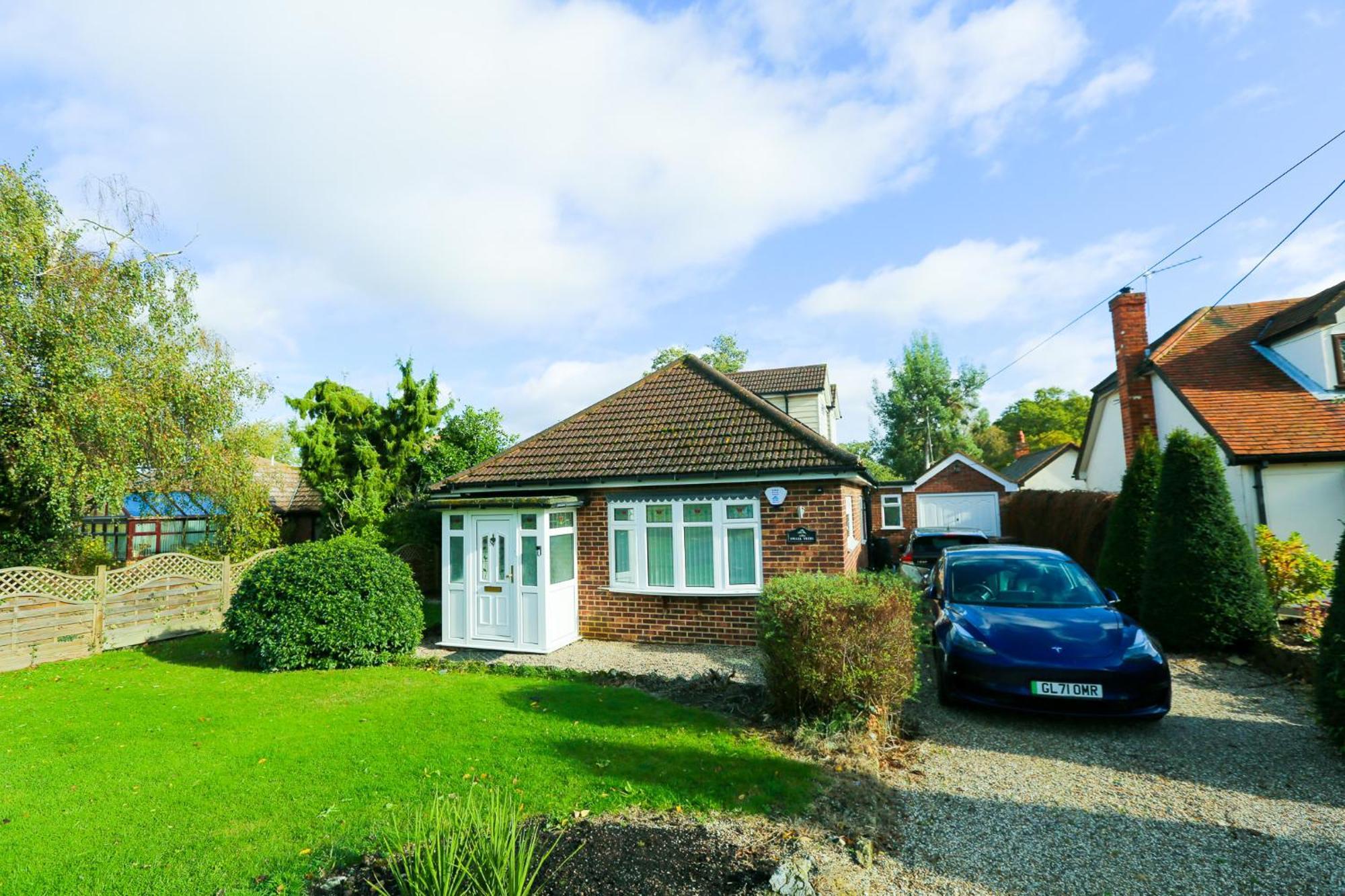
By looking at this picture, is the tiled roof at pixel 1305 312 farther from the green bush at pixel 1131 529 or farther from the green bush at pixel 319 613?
the green bush at pixel 319 613

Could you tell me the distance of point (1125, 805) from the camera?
4.52 metres

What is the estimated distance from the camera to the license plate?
5.77m

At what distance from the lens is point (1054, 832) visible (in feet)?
13.6

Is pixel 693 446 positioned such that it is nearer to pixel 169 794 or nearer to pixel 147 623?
pixel 169 794

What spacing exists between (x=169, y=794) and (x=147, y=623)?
912 centimetres

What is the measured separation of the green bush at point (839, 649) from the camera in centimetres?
579

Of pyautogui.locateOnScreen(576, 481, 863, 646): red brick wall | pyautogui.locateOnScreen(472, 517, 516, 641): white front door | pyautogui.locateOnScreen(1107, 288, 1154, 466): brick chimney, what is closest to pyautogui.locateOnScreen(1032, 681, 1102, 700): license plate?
pyautogui.locateOnScreen(576, 481, 863, 646): red brick wall

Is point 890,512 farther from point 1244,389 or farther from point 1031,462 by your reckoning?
point 1244,389

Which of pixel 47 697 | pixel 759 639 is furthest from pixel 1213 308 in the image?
pixel 47 697

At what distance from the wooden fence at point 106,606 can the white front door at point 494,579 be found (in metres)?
6.38

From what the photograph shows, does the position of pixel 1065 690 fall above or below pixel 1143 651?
below

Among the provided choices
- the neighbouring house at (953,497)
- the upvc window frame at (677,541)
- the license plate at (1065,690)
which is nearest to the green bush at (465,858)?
the license plate at (1065,690)

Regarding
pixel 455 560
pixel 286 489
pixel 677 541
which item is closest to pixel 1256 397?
pixel 677 541

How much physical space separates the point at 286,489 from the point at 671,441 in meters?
19.7
